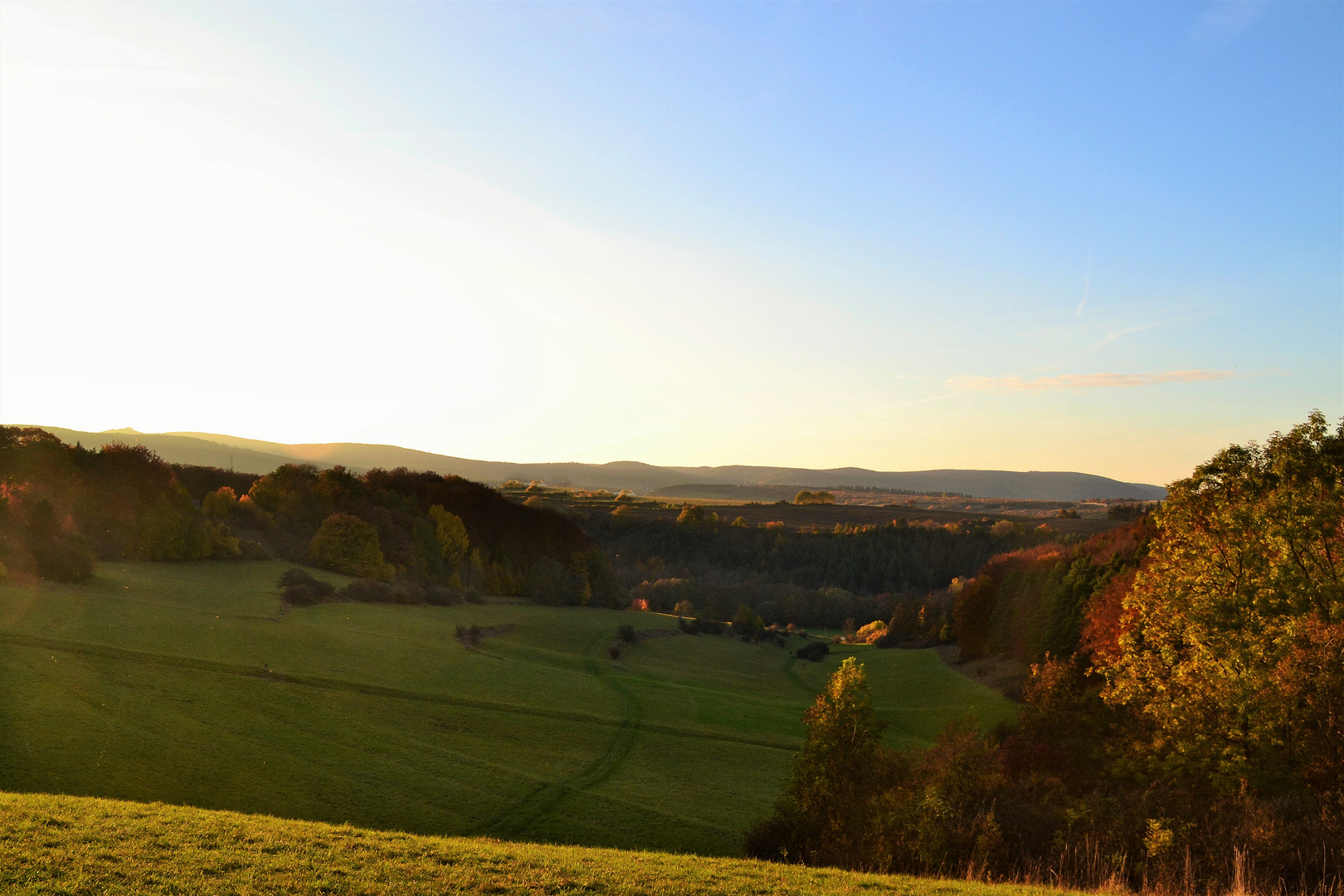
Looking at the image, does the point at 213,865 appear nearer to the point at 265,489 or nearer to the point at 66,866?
the point at 66,866

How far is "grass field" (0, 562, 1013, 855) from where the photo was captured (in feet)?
72.0

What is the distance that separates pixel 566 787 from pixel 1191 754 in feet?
58.5

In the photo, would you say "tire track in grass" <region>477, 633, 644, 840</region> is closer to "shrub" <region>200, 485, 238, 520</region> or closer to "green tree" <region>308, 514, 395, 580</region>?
"green tree" <region>308, 514, 395, 580</region>

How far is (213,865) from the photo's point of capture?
12.1m

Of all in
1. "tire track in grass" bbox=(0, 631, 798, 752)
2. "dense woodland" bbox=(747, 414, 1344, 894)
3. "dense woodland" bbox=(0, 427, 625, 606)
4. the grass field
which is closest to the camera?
"dense woodland" bbox=(747, 414, 1344, 894)

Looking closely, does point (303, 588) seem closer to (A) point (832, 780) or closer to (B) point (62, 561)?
(B) point (62, 561)

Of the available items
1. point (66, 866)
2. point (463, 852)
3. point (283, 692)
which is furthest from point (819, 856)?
point (283, 692)

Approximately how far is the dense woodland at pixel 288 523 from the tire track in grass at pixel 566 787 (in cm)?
2567

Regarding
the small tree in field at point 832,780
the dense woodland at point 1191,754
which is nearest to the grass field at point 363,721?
the small tree in field at point 832,780

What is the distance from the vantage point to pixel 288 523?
226 ft

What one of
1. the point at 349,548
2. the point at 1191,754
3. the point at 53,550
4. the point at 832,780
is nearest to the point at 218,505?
the point at 349,548

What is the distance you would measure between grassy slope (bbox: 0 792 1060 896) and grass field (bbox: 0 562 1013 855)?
20.0 feet

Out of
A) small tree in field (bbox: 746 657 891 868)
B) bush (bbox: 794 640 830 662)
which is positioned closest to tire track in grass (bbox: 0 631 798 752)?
small tree in field (bbox: 746 657 891 868)

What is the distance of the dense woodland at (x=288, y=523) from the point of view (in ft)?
146
